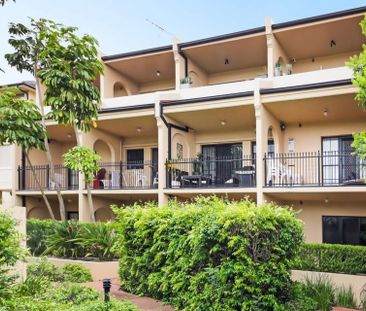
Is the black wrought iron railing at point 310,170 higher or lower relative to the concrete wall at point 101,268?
higher

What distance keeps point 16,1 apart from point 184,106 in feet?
25.7

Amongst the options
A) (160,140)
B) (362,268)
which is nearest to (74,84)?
(160,140)

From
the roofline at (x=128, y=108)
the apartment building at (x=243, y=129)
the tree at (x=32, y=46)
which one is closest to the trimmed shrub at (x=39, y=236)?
the tree at (x=32, y=46)

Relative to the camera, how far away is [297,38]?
17031 millimetres

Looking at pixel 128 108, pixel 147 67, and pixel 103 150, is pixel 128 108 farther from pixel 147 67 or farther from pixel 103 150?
pixel 103 150

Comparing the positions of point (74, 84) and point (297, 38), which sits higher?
point (297, 38)

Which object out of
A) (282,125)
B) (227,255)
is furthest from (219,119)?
(227,255)

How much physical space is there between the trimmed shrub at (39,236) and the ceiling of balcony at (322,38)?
11.6 m

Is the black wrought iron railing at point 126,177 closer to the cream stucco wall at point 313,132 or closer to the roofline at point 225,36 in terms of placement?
the roofline at point 225,36

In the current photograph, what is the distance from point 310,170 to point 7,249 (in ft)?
40.1

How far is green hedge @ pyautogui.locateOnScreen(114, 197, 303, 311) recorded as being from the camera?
7.36 meters

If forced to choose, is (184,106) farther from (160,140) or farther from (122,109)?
(122,109)

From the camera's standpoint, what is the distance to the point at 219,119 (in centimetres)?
1733

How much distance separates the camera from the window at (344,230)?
52.0 feet
